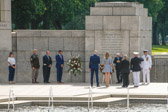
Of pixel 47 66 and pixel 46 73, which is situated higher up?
pixel 47 66

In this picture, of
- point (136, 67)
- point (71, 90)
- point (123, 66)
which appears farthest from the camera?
point (136, 67)

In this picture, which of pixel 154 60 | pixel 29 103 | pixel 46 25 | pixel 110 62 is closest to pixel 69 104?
→ pixel 29 103

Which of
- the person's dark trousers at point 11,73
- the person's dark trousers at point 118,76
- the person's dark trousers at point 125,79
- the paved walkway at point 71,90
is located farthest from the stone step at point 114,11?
the person's dark trousers at point 11,73

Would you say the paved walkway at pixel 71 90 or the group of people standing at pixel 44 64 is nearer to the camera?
the paved walkway at pixel 71 90

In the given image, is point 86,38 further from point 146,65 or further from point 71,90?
point 71,90

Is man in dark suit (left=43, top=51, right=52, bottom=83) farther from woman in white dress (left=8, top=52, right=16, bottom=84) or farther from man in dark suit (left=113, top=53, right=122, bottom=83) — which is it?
man in dark suit (left=113, top=53, right=122, bottom=83)

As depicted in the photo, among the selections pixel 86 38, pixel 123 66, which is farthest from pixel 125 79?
pixel 86 38

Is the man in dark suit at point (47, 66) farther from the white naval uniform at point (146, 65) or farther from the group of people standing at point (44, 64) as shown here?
the white naval uniform at point (146, 65)

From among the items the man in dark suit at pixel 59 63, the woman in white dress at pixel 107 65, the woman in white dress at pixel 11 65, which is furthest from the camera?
the man in dark suit at pixel 59 63

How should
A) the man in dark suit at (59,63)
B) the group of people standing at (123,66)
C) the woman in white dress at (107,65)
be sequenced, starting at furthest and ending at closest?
the man in dark suit at (59,63) < the woman in white dress at (107,65) < the group of people standing at (123,66)

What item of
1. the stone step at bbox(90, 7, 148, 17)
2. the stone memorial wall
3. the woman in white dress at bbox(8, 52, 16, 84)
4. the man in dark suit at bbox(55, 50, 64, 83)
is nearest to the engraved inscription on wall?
the stone memorial wall

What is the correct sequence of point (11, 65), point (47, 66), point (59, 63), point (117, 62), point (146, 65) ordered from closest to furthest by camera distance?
1. point (146, 65)
2. point (117, 62)
3. point (11, 65)
4. point (59, 63)
5. point (47, 66)

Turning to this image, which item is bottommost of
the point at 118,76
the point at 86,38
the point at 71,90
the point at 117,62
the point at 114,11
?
the point at 71,90

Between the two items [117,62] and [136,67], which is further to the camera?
[117,62]
